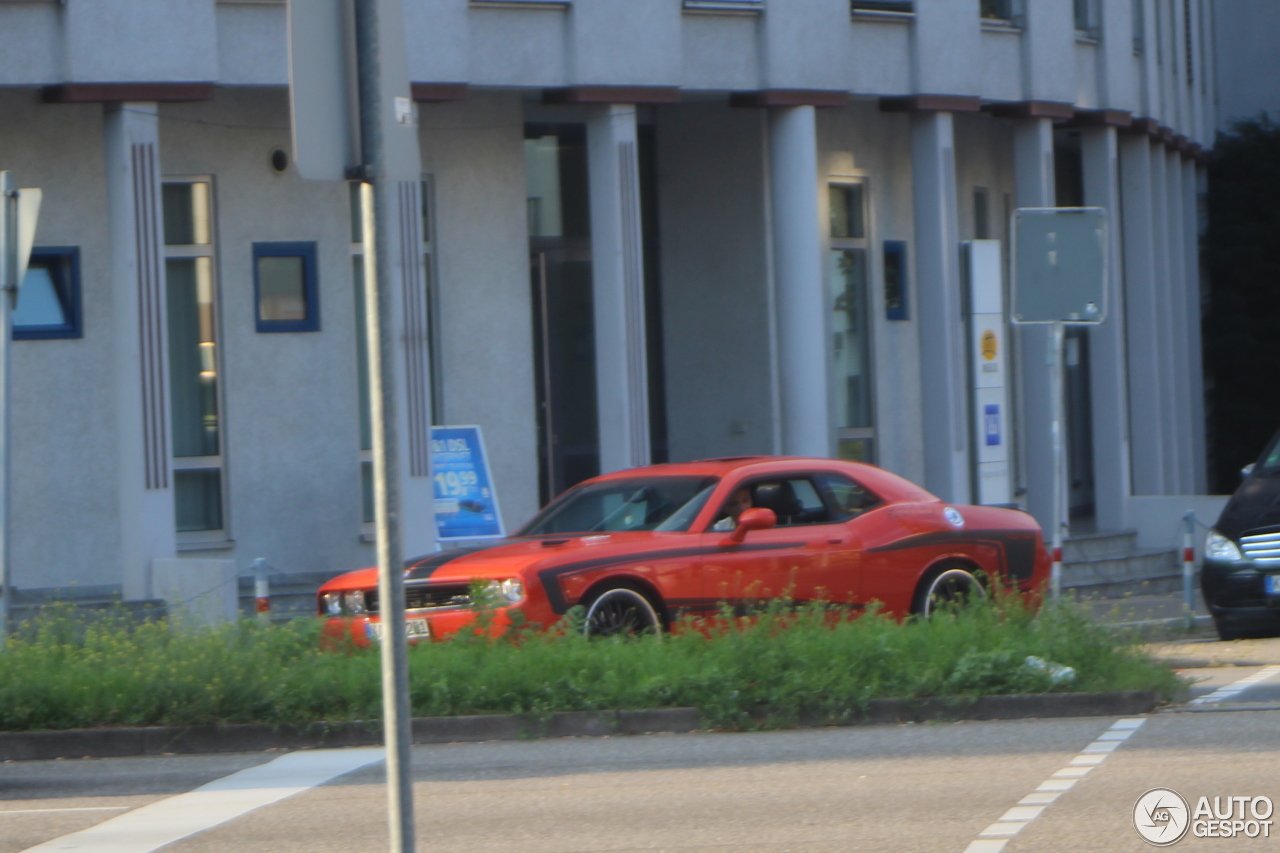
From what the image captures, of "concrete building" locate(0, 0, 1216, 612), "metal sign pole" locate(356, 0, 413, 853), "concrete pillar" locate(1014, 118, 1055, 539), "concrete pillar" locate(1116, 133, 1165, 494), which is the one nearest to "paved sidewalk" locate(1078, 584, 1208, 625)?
"concrete building" locate(0, 0, 1216, 612)

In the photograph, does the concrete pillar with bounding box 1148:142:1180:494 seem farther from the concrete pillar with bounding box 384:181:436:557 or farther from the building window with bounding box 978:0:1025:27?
the concrete pillar with bounding box 384:181:436:557

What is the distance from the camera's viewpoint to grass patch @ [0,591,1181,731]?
9930 mm

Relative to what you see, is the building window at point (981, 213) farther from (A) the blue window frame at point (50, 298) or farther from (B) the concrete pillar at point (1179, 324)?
(A) the blue window frame at point (50, 298)

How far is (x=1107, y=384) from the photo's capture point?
23297mm

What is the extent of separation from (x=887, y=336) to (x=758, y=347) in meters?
1.83

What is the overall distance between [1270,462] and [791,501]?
5235mm

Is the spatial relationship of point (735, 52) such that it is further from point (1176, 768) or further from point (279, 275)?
point (1176, 768)

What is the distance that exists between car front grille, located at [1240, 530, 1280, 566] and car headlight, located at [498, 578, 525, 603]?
248 inches

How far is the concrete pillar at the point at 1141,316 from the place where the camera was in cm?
2544

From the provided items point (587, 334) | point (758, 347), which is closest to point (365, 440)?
point (587, 334)

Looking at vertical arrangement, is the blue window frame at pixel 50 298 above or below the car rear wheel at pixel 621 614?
above

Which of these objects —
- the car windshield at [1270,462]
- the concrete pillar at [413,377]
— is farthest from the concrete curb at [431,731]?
the concrete pillar at [413,377]

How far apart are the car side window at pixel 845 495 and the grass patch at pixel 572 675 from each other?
5.17 ft

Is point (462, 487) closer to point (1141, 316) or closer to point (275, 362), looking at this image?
point (275, 362)
